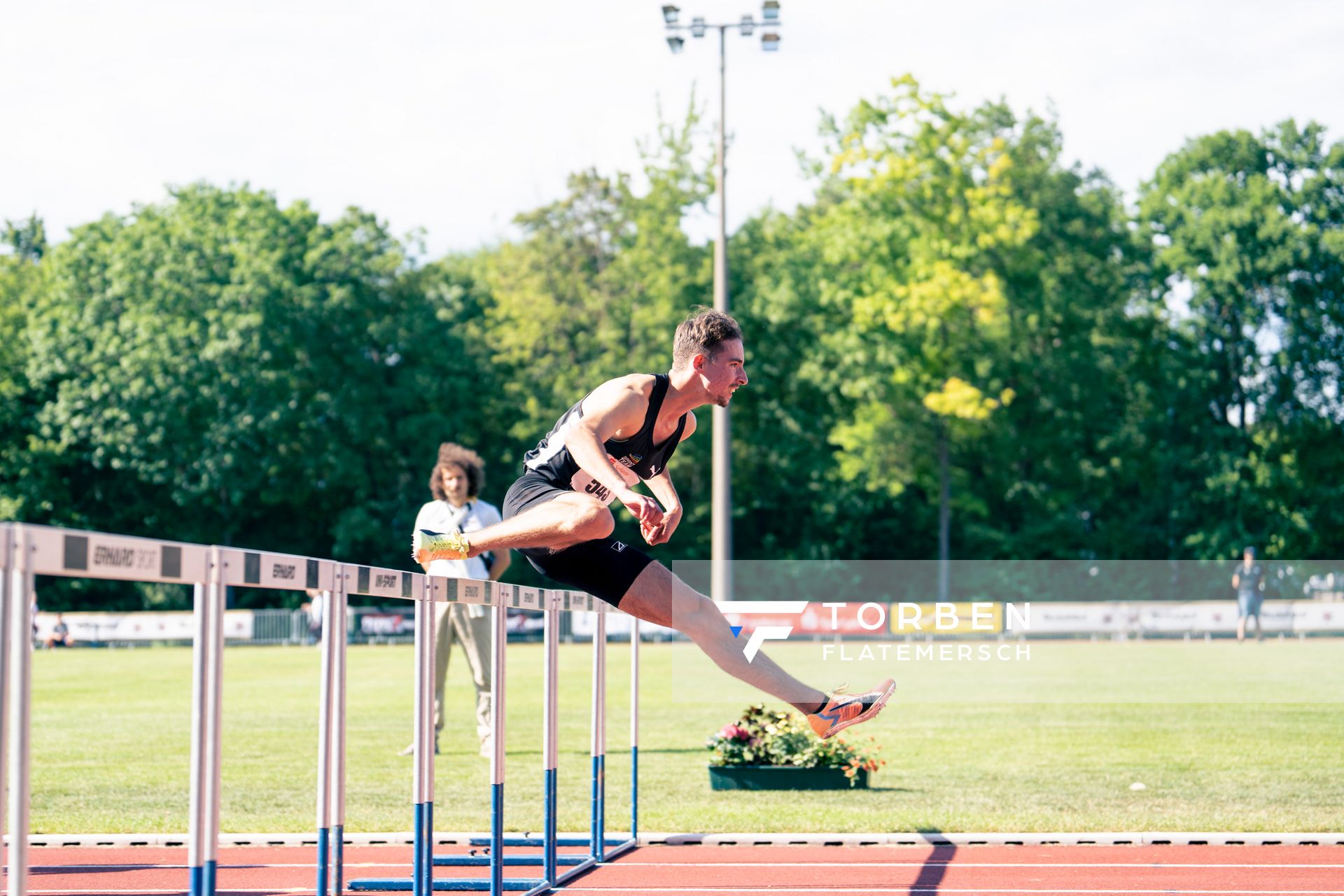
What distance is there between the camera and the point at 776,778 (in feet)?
35.5

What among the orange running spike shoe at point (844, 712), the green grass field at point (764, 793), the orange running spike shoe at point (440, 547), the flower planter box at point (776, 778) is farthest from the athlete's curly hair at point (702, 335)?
the flower planter box at point (776, 778)

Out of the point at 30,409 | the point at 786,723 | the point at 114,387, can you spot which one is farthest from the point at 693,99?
the point at 786,723

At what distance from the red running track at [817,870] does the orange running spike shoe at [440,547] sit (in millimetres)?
1765

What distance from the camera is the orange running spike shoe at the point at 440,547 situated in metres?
5.93

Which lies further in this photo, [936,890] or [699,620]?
[936,890]

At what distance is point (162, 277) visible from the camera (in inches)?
2042

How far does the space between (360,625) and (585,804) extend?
33478 mm

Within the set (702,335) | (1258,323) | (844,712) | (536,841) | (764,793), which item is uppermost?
(1258,323)

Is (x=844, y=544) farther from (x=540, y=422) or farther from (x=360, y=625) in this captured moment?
(x=360, y=625)

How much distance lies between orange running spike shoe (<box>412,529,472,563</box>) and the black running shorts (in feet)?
0.76

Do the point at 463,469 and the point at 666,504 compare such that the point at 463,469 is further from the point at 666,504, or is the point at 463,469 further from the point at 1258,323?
the point at 1258,323

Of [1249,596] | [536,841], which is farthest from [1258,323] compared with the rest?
[536,841]

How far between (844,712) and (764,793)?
4405mm

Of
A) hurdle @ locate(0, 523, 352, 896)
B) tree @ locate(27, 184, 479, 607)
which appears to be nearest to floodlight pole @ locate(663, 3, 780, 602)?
hurdle @ locate(0, 523, 352, 896)
